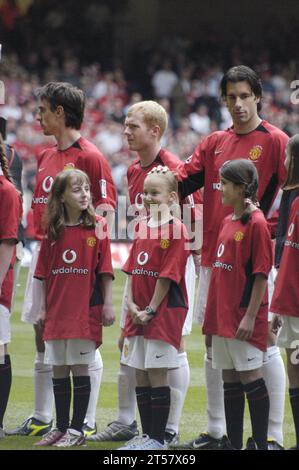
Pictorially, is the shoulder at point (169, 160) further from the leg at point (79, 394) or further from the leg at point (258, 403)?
the leg at point (258, 403)

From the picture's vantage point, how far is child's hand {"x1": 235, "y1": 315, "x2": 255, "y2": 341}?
244 inches

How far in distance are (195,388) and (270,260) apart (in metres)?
2.98

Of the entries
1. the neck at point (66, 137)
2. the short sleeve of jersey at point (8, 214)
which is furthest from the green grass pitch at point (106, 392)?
the neck at point (66, 137)

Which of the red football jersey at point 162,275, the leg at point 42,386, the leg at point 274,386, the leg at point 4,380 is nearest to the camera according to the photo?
the red football jersey at point 162,275

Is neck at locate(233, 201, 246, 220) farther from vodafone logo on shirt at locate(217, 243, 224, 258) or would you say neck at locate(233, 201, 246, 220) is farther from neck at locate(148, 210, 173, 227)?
neck at locate(148, 210, 173, 227)

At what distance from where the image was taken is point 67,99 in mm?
7266

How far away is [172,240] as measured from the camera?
21.6 feet

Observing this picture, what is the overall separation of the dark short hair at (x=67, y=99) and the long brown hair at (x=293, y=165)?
1509 millimetres

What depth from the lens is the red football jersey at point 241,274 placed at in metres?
6.25

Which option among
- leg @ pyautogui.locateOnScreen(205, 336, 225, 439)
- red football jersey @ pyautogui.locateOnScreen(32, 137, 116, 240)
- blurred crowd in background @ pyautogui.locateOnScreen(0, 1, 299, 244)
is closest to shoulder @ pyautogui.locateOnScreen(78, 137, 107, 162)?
red football jersey @ pyautogui.locateOnScreen(32, 137, 116, 240)

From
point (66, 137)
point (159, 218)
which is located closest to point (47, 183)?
point (66, 137)

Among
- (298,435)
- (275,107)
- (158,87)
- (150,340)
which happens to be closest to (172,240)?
(150,340)

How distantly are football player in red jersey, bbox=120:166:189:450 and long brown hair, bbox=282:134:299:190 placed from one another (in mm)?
652

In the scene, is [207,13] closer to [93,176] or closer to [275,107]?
[275,107]
